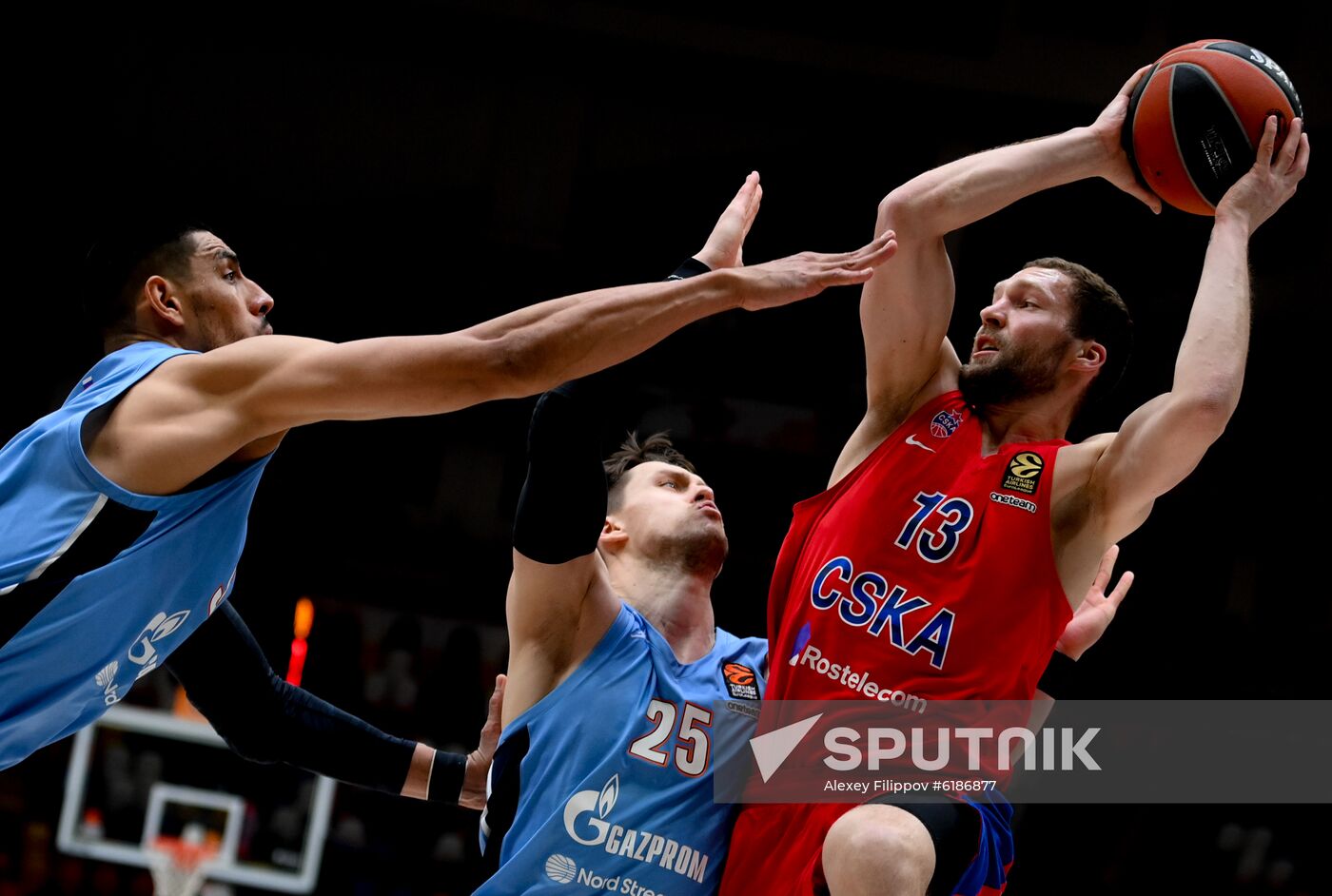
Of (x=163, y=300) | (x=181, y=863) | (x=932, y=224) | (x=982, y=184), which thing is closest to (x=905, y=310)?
(x=932, y=224)

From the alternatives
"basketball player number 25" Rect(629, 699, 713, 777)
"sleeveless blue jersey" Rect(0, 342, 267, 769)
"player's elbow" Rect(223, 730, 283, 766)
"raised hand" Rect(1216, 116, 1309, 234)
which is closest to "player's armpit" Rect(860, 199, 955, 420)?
"raised hand" Rect(1216, 116, 1309, 234)

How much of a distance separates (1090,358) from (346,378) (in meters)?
1.94

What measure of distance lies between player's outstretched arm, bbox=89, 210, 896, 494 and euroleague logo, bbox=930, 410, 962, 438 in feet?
2.49

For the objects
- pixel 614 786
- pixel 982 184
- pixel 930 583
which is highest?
pixel 982 184

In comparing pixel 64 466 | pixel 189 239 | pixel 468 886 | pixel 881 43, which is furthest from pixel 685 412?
pixel 64 466

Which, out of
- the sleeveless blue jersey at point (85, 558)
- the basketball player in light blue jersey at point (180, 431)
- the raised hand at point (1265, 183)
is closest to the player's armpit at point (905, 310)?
the basketball player in light blue jersey at point (180, 431)

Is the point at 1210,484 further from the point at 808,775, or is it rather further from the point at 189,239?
the point at 189,239

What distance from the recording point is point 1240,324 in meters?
3.35

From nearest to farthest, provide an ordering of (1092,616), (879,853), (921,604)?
(879,853) < (921,604) < (1092,616)

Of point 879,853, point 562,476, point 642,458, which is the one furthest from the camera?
point 642,458

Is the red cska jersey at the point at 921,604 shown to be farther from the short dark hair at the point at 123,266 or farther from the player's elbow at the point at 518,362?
→ the short dark hair at the point at 123,266

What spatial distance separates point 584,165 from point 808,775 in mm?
7794

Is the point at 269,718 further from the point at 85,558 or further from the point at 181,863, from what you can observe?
the point at 181,863

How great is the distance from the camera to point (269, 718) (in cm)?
421
